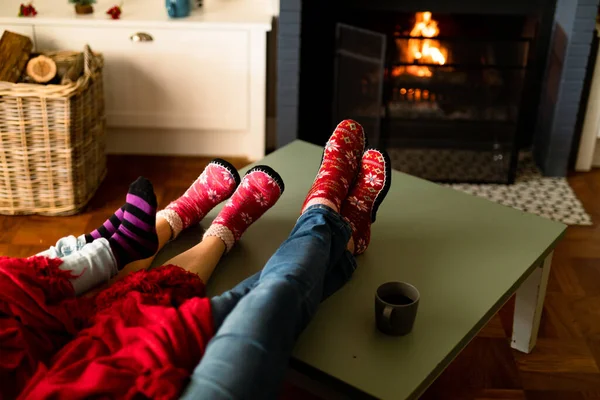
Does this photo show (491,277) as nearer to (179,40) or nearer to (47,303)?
(47,303)

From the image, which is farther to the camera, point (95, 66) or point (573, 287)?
point (95, 66)

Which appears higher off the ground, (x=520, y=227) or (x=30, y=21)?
(x=30, y=21)

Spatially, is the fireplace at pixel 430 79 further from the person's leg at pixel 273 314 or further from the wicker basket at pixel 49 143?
the person's leg at pixel 273 314

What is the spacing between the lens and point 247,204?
61.1 inches

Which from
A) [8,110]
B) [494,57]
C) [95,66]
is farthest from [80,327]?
[494,57]

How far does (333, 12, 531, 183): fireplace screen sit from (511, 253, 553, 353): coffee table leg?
92cm

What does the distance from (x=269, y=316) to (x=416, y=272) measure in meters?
0.52

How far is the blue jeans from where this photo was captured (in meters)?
0.91

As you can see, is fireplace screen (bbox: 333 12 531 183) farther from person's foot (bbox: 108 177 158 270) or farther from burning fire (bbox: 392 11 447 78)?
person's foot (bbox: 108 177 158 270)

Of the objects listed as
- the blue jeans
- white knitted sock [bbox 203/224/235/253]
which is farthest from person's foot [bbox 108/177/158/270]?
the blue jeans

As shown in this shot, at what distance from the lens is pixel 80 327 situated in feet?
3.91

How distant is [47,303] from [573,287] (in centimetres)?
142

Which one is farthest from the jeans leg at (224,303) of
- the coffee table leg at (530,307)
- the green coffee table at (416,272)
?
the coffee table leg at (530,307)

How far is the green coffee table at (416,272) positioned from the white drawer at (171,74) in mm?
705
